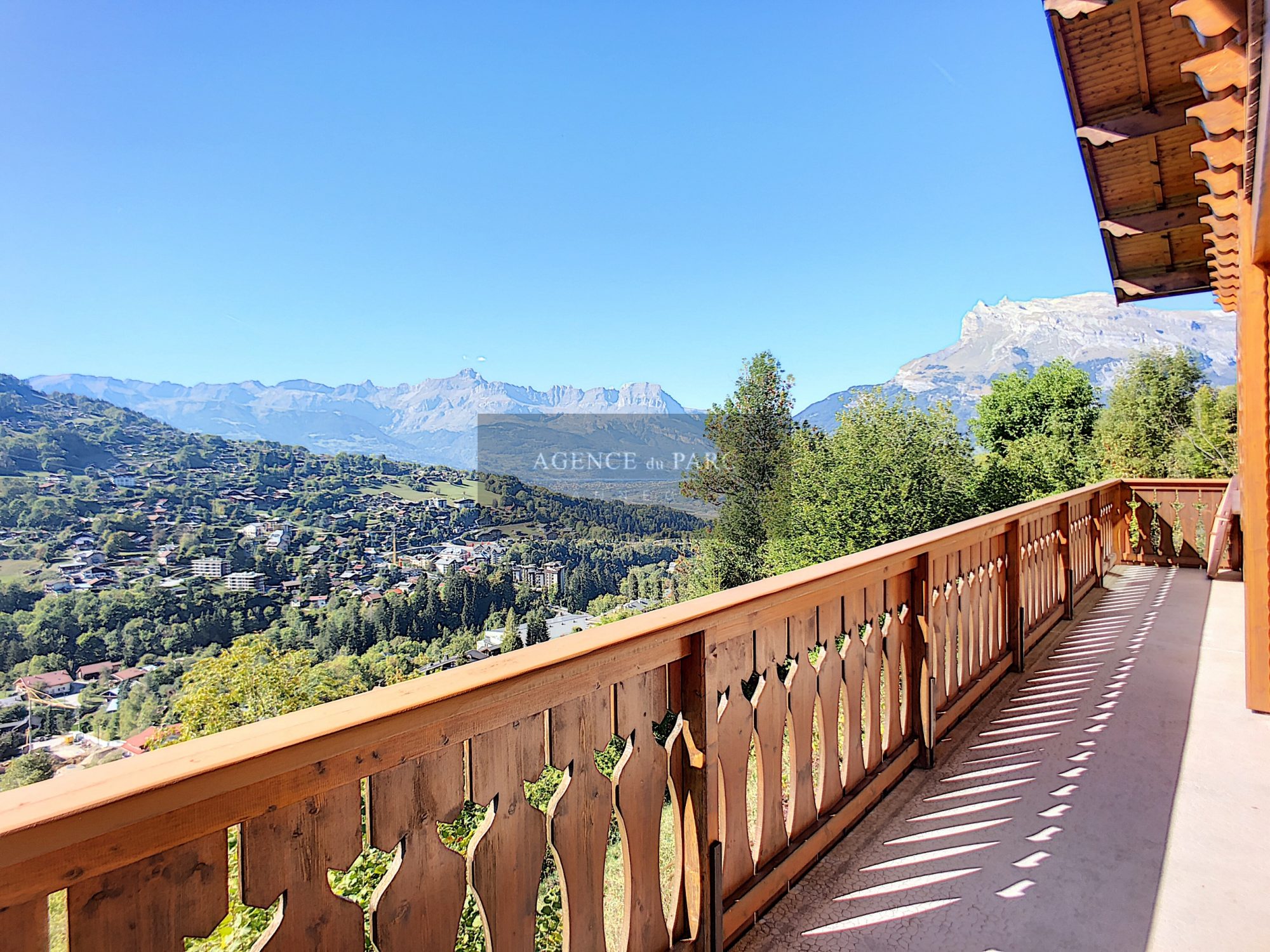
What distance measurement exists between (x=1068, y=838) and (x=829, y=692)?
898mm

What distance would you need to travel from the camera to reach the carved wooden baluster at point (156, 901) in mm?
602

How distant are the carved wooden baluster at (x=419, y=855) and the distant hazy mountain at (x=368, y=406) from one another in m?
46.8

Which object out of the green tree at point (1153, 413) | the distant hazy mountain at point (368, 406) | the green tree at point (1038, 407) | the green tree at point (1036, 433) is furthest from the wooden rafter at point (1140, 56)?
the distant hazy mountain at point (368, 406)

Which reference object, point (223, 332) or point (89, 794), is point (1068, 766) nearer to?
point (89, 794)

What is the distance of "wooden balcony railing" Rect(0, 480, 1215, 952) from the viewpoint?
63cm

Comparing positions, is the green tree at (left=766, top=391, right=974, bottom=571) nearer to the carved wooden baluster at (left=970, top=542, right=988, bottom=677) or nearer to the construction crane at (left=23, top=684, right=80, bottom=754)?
the carved wooden baluster at (left=970, top=542, right=988, bottom=677)

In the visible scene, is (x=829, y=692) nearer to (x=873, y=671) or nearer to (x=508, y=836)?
(x=873, y=671)

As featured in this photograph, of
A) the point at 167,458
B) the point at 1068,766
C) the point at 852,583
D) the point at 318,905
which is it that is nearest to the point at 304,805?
the point at 318,905

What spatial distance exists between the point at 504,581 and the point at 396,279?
167 feet

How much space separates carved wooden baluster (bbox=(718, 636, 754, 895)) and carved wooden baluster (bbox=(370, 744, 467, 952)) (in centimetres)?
69

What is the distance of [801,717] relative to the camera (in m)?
1.76

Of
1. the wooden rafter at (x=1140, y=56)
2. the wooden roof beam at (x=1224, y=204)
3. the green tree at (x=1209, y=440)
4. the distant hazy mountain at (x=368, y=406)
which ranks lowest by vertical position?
the green tree at (x=1209, y=440)

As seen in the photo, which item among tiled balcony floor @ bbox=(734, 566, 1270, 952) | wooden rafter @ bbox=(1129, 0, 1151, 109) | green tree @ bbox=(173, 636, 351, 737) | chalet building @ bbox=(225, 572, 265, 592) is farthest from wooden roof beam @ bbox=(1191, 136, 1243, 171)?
chalet building @ bbox=(225, 572, 265, 592)

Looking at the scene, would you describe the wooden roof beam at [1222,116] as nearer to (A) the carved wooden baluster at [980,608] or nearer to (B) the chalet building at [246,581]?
(A) the carved wooden baluster at [980,608]
